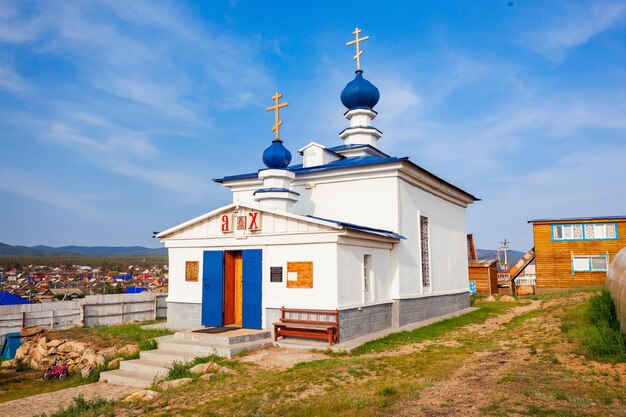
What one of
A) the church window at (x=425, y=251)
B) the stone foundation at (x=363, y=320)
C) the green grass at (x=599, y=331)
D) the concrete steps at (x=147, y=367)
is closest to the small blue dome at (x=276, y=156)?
the stone foundation at (x=363, y=320)

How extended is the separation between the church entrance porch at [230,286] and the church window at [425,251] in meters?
7.49

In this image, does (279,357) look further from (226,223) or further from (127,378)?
(226,223)

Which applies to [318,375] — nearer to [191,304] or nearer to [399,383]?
[399,383]

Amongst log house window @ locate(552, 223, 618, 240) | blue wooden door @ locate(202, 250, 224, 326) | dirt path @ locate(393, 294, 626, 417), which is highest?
log house window @ locate(552, 223, 618, 240)

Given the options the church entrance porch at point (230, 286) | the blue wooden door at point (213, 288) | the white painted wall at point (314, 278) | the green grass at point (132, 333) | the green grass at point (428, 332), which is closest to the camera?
the green grass at point (428, 332)

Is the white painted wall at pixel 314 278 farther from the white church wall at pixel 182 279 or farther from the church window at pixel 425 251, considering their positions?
the church window at pixel 425 251

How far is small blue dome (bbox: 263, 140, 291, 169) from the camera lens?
1625 centimetres

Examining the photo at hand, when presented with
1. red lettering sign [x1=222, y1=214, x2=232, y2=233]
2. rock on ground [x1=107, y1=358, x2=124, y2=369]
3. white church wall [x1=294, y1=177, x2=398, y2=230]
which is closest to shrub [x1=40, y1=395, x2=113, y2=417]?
rock on ground [x1=107, y1=358, x2=124, y2=369]

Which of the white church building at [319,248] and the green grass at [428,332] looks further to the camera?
the white church building at [319,248]

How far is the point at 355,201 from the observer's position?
17047 mm

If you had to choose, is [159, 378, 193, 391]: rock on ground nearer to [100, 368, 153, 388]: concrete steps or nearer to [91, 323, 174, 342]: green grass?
[100, 368, 153, 388]: concrete steps

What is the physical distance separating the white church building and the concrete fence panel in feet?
20.5

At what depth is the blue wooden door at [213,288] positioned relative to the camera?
1481 cm

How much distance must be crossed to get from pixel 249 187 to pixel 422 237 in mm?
7573
